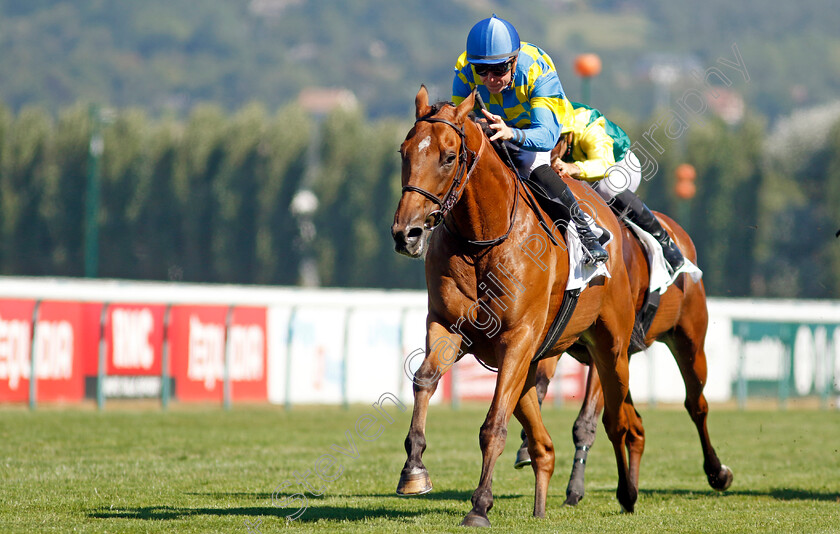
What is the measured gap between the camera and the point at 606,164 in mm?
7086

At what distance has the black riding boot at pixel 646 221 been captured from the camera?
302 inches

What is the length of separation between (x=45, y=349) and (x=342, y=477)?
289 inches

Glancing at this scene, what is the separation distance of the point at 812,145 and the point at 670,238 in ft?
181

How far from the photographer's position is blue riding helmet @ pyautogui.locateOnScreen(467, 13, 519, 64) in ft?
19.1

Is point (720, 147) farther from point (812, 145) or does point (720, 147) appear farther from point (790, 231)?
point (812, 145)

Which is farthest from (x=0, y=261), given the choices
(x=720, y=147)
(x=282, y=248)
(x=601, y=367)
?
(x=601, y=367)

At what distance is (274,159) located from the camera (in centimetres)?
4791

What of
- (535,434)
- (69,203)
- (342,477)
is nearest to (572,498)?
(535,434)

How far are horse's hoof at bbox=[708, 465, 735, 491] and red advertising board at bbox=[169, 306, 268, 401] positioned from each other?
356 inches

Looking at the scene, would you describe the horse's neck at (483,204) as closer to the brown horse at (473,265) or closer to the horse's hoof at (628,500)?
the brown horse at (473,265)

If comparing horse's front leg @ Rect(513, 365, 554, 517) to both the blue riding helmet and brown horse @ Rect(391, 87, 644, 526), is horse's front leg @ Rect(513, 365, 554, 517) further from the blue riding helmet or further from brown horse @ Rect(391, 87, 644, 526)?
the blue riding helmet

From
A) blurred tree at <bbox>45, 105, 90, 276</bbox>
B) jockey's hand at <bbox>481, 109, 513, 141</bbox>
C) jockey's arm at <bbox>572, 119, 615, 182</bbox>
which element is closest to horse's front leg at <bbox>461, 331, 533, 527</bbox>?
jockey's hand at <bbox>481, 109, 513, 141</bbox>

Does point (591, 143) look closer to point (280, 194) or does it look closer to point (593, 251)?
point (593, 251)

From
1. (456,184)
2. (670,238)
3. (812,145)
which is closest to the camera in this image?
(456,184)
